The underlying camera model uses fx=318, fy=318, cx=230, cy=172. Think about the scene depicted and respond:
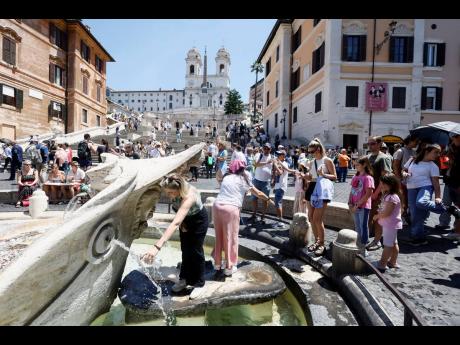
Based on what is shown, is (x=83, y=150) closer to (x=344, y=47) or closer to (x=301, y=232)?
(x=301, y=232)

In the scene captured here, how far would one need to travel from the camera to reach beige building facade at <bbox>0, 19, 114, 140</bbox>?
2356cm

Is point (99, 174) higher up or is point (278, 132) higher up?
point (278, 132)

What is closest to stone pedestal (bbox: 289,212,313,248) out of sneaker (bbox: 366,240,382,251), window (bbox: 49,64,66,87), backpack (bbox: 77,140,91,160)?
sneaker (bbox: 366,240,382,251)

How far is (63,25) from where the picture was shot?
2956cm

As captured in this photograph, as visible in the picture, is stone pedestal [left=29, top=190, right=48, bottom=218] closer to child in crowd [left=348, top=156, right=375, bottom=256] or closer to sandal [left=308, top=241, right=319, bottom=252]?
sandal [left=308, top=241, right=319, bottom=252]

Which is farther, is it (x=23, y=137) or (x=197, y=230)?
(x=23, y=137)

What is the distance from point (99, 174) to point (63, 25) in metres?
32.4

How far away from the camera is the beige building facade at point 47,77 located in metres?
23.6

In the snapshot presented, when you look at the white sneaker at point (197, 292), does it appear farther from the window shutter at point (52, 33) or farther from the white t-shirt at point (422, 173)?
the window shutter at point (52, 33)

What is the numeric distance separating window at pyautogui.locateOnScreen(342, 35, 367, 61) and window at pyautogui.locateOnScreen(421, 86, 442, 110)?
16.7 feet

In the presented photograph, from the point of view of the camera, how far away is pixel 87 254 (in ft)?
9.62
